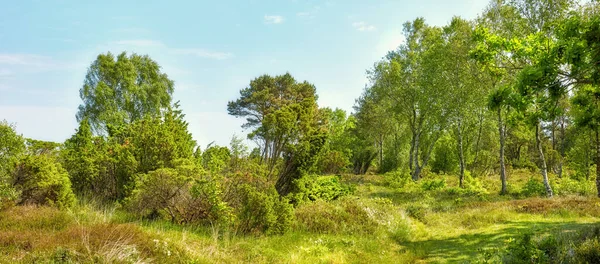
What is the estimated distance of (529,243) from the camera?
285 inches

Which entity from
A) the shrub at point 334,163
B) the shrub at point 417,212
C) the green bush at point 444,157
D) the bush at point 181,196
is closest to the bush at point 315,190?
the bush at point 181,196

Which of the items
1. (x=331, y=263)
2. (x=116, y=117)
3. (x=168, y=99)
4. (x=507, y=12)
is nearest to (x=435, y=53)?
(x=507, y=12)

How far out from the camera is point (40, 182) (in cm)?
1086

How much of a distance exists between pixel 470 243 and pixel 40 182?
12.6m

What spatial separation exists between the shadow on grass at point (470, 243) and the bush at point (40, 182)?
10198mm

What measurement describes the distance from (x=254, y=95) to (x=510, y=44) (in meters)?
34.1

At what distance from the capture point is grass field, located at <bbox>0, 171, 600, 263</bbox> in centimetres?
675

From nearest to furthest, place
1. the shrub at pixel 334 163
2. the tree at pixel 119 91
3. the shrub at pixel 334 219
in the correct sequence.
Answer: the shrub at pixel 334 219 → the shrub at pixel 334 163 → the tree at pixel 119 91

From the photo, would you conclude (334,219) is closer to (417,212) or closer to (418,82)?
(417,212)

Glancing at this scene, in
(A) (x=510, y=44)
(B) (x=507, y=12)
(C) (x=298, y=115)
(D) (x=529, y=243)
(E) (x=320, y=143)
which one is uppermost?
(B) (x=507, y=12)

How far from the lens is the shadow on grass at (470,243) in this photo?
971cm

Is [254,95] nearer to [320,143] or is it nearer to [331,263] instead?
[320,143]

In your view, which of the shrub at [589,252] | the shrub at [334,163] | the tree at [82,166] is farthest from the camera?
the shrub at [334,163]

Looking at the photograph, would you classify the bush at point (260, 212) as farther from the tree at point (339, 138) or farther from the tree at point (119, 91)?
the tree at point (119, 91)
